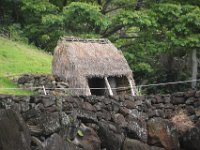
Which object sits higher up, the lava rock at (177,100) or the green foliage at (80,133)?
the lava rock at (177,100)

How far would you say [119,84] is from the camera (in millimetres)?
22547

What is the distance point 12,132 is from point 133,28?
19.3 metres

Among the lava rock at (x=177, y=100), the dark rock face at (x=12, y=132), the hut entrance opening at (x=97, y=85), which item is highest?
the hut entrance opening at (x=97, y=85)

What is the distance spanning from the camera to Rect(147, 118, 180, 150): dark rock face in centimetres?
1513

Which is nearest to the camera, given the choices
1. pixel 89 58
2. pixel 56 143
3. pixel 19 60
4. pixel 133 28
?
pixel 56 143

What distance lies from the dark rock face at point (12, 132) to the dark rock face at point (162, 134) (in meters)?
4.53

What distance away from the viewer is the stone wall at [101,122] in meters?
12.0

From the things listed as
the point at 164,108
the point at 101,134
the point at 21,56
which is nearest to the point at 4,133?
the point at 101,134

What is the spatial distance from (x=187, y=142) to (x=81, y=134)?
12.2 ft

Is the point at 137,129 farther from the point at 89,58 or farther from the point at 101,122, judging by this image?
the point at 89,58

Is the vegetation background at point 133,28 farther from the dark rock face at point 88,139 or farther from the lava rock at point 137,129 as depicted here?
the dark rock face at point 88,139

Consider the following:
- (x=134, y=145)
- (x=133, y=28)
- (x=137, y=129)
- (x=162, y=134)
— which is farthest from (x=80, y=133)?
(x=133, y=28)

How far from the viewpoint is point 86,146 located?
43.5 feet

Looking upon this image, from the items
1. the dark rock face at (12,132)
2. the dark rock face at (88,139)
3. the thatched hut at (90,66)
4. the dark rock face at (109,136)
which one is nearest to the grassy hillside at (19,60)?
the thatched hut at (90,66)
